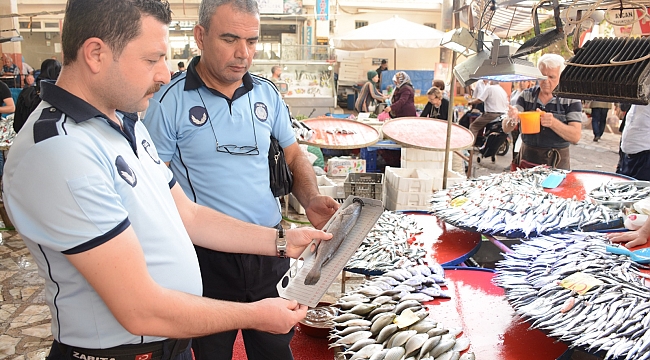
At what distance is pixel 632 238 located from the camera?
10.1 feet

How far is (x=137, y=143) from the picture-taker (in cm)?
190

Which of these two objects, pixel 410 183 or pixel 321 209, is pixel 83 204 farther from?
pixel 410 183

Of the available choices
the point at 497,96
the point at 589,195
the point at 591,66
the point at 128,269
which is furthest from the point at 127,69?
the point at 497,96

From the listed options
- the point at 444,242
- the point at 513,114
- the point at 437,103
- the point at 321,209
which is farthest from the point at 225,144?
the point at 437,103

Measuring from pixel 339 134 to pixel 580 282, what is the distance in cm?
467

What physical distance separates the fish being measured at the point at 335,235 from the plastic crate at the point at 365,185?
3894 mm

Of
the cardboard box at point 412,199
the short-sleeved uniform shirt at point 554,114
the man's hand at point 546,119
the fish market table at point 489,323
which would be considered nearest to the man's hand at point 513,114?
the short-sleeved uniform shirt at point 554,114

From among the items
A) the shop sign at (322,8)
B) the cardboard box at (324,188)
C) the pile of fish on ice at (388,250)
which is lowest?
the cardboard box at (324,188)

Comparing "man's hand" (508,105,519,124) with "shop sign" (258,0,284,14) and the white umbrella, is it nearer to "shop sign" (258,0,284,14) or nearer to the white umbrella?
the white umbrella

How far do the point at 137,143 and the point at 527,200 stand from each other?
3.15m

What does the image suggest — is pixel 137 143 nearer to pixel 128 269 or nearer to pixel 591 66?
pixel 128 269

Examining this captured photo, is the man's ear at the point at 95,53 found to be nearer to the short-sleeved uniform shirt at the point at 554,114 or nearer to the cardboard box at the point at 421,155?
the short-sleeved uniform shirt at the point at 554,114

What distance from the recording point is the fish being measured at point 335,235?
7.13 feet

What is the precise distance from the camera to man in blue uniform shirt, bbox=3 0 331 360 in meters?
1.47
